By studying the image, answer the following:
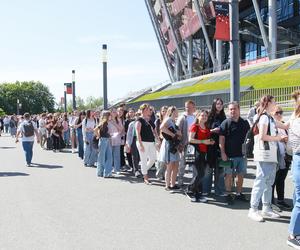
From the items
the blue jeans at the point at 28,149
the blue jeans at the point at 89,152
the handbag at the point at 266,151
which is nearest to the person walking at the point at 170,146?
the handbag at the point at 266,151

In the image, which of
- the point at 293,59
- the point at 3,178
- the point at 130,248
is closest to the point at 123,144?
the point at 3,178

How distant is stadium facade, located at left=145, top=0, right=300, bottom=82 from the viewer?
43.2 m

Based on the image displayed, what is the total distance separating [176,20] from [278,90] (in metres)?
43.7

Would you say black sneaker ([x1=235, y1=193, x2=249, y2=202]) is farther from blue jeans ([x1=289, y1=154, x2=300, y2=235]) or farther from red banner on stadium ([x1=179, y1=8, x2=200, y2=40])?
red banner on stadium ([x1=179, y1=8, x2=200, y2=40])

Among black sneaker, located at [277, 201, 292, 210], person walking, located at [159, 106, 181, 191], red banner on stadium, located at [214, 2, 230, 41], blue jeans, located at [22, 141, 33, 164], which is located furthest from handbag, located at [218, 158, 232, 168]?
blue jeans, located at [22, 141, 33, 164]

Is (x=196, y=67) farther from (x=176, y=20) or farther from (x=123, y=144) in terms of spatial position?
(x=123, y=144)

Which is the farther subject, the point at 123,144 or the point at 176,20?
the point at 176,20

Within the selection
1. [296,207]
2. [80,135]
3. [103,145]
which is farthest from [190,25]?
[296,207]

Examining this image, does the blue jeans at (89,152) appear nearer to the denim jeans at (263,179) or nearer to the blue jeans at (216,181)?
the blue jeans at (216,181)

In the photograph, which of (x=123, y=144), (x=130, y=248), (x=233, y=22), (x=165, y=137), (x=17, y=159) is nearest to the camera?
(x=130, y=248)

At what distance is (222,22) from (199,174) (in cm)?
763

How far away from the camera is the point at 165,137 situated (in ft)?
31.9

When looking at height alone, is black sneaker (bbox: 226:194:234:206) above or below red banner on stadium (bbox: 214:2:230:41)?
below

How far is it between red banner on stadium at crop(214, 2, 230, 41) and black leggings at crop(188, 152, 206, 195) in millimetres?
6628
